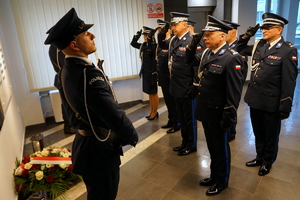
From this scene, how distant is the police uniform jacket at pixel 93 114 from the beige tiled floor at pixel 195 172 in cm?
97

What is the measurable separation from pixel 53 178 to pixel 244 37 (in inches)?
97.4

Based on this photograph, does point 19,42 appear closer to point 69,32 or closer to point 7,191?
point 7,191

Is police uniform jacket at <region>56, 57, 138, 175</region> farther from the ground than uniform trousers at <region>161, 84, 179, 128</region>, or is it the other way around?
police uniform jacket at <region>56, 57, 138, 175</region>

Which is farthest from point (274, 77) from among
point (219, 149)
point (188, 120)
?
point (188, 120)

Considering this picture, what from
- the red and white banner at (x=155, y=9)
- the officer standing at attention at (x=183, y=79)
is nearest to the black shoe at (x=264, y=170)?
the officer standing at attention at (x=183, y=79)

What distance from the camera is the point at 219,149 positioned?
2.04 metres

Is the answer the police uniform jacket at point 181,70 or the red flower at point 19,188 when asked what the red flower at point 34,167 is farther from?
the police uniform jacket at point 181,70

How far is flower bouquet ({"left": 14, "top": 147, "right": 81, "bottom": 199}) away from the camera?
2.22m

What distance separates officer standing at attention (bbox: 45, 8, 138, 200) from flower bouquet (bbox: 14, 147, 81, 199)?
3.06ft

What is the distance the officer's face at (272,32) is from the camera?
219 cm

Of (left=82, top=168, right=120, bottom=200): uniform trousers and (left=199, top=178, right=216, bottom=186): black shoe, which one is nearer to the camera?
(left=82, top=168, right=120, bottom=200): uniform trousers

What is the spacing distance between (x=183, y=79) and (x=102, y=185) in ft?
5.50

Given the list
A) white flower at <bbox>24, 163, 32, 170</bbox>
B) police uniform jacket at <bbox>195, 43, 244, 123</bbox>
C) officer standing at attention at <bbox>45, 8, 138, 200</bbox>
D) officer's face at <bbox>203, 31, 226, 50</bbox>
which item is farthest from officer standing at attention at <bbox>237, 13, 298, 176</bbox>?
white flower at <bbox>24, 163, 32, 170</bbox>

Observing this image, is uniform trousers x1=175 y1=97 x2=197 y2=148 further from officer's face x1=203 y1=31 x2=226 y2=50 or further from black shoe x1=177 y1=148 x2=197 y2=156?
officer's face x1=203 y1=31 x2=226 y2=50
